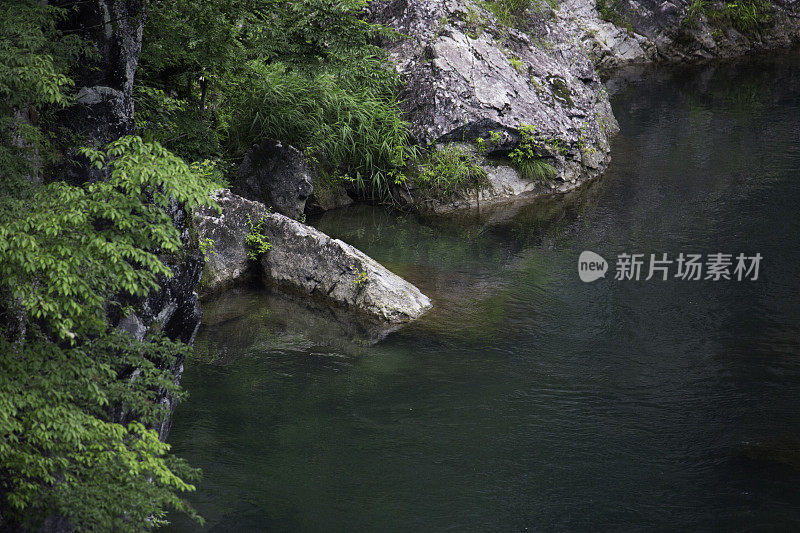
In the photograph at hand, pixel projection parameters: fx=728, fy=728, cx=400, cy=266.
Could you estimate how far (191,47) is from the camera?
31.3 feet

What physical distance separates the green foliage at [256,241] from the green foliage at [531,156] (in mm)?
5945

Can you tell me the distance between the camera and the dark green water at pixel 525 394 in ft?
20.8

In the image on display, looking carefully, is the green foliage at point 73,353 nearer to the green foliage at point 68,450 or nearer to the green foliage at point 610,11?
the green foliage at point 68,450

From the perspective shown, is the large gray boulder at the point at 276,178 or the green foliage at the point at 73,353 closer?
the green foliage at the point at 73,353

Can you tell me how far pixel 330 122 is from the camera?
1426 centimetres

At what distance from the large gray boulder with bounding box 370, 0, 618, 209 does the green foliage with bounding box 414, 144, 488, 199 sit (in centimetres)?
27

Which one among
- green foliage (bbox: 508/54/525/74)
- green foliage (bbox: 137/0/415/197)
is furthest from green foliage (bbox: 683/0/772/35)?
green foliage (bbox: 137/0/415/197)

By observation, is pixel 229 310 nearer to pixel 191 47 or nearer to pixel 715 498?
pixel 191 47

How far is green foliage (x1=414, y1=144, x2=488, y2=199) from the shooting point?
14320 millimetres

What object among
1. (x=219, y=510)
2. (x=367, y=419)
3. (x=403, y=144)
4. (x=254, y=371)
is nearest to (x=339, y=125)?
(x=403, y=144)

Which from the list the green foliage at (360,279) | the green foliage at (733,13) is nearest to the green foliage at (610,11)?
the green foliage at (733,13)

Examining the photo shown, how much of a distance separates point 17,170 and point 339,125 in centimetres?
932

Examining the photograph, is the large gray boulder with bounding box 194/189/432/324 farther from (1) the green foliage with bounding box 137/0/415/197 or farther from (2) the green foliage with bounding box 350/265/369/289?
(1) the green foliage with bounding box 137/0/415/197

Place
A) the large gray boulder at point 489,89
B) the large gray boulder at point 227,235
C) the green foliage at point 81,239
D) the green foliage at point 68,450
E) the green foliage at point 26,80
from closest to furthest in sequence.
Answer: the green foliage at point 81,239, the green foliage at point 68,450, the green foliage at point 26,80, the large gray boulder at point 227,235, the large gray boulder at point 489,89
